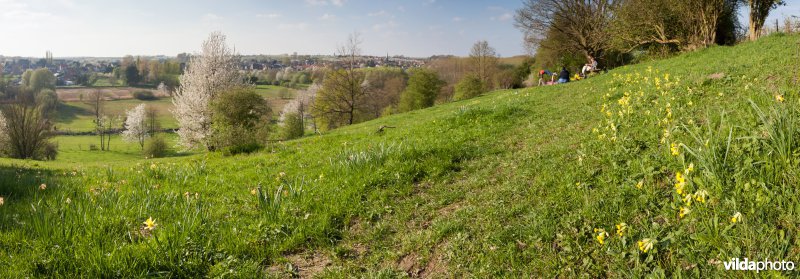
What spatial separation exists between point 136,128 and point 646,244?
95417mm

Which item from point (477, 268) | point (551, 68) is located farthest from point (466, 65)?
point (477, 268)

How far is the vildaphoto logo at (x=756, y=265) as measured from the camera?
8.46 feet

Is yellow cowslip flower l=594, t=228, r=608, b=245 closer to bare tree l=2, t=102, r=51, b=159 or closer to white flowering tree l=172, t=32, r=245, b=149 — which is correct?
white flowering tree l=172, t=32, r=245, b=149

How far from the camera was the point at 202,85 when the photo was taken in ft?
122

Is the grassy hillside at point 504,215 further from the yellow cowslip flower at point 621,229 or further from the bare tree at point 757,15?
the bare tree at point 757,15

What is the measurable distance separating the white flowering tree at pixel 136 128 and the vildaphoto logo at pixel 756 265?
9270 cm

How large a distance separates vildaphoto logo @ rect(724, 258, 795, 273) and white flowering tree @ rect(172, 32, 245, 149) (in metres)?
38.2

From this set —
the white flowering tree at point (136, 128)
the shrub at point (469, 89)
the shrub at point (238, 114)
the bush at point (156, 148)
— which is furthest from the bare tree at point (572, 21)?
the white flowering tree at point (136, 128)

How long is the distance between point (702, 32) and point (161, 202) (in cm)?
2801

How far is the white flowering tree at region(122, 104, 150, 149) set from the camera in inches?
3155

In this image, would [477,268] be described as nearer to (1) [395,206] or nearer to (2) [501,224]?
(2) [501,224]

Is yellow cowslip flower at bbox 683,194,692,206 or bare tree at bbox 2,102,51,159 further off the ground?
yellow cowslip flower at bbox 683,194,692,206

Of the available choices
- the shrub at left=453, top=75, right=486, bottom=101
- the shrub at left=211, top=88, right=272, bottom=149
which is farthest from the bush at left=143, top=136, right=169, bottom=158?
the shrub at left=453, top=75, right=486, bottom=101

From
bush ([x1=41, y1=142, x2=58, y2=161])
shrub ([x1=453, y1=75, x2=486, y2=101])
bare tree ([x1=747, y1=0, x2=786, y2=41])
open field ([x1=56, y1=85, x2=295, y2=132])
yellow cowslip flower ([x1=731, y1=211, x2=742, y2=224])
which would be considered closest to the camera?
yellow cowslip flower ([x1=731, y1=211, x2=742, y2=224])
